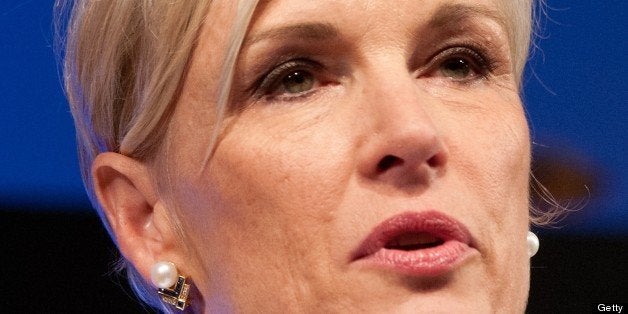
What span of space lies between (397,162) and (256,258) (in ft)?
0.68

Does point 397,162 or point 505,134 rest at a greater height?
point 505,134

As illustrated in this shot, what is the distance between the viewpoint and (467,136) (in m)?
1.10

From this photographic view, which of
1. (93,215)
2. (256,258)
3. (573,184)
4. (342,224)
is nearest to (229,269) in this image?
(256,258)

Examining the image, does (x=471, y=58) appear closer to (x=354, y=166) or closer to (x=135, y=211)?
(x=354, y=166)

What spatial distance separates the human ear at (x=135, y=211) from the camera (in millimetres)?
1225

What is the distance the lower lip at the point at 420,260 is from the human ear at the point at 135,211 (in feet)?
1.08

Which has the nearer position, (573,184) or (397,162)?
(397,162)

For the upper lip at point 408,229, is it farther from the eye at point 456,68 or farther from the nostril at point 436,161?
the eye at point 456,68

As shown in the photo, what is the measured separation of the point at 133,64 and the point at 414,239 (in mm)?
466

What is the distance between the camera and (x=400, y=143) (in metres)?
1.01

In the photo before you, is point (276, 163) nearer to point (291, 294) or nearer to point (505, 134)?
point (291, 294)

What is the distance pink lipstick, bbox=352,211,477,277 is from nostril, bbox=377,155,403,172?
6 centimetres

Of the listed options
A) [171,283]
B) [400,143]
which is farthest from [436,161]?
[171,283]

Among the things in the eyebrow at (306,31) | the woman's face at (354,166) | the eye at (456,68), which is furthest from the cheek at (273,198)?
the eye at (456,68)
